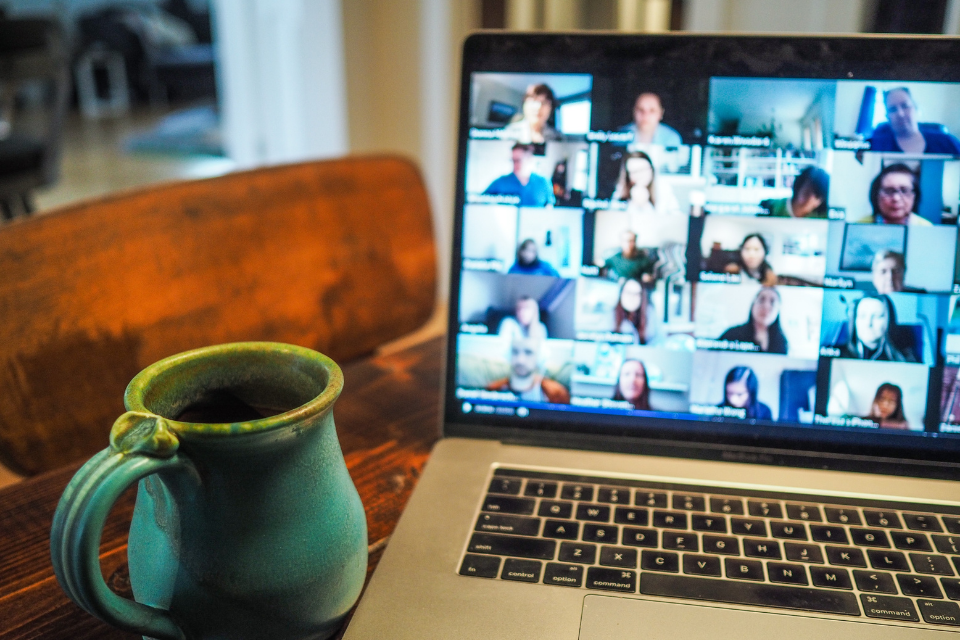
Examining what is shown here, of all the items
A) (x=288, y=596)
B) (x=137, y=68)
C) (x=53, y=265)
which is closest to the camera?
(x=288, y=596)

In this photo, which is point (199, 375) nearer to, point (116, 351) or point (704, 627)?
point (704, 627)

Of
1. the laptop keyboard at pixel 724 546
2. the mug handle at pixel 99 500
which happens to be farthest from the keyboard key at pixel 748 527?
the mug handle at pixel 99 500

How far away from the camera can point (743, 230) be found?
504 mm

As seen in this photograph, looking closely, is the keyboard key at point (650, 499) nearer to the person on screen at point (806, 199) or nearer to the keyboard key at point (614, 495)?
the keyboard key at point (614, 495)

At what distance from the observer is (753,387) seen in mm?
513

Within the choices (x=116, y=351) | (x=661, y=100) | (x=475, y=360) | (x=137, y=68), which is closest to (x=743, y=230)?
(x=661, y=100)

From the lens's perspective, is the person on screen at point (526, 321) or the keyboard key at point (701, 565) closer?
the keyboard key at point (701, 565)

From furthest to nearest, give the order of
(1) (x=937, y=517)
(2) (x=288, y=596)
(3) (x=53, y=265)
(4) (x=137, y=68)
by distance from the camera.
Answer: (4) (x=137, y=68)
(3) (x=53, y=265)
(1) (x=937, y=517)
(2) (x=288, y=596)

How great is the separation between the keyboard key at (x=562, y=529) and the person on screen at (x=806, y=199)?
9.8 inches

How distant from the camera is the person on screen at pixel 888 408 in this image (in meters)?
0.50

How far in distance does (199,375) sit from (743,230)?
0.36 metres

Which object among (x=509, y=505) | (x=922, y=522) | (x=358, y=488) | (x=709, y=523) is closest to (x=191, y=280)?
(x=358, y=488)

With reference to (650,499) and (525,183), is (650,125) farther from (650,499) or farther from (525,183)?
(650,499)

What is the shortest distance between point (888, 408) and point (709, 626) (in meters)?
0.22
